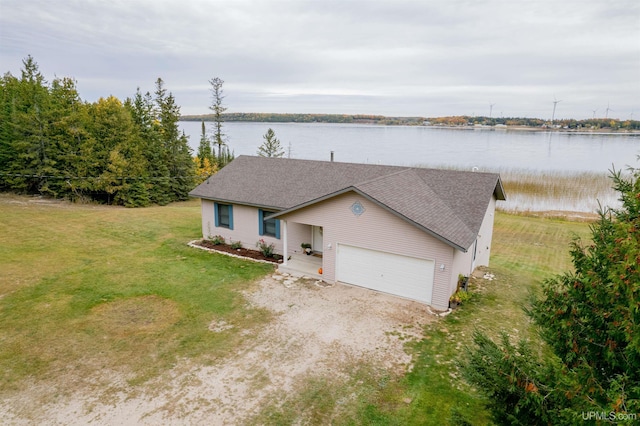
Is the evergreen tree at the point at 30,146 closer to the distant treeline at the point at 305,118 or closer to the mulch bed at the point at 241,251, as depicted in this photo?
the mulch bed at the point at 241,251

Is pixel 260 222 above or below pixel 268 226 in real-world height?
above

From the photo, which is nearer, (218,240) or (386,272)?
(386,272)

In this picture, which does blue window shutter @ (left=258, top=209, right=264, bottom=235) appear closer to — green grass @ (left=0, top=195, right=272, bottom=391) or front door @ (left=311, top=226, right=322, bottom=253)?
green grass @ (left=0, top=195, right=272, bottom=391)

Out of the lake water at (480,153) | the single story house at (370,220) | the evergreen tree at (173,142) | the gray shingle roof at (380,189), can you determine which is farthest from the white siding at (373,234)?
the evergreen tree at (173,142)

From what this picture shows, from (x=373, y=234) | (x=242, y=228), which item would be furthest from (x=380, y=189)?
(x=242, y=228)

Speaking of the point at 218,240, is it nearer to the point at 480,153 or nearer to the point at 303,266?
the point at 303,266

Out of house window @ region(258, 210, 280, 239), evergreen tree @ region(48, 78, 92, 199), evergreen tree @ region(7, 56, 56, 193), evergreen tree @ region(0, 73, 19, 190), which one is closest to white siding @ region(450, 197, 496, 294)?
house window @ region(258, 210, 280, 239)

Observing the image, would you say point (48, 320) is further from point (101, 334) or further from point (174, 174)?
point (174, 174)
